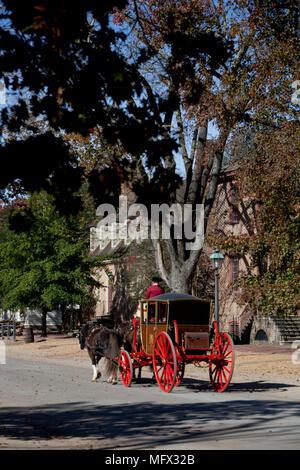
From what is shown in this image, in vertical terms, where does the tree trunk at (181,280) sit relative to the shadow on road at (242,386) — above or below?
above

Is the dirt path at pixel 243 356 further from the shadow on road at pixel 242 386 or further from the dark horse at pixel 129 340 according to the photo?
the dark horse at pixel 129 340

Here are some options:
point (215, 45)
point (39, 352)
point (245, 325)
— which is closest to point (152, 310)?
point (215, 45)

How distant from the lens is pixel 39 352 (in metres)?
30.5

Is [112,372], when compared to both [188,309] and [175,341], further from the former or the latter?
[188,309]

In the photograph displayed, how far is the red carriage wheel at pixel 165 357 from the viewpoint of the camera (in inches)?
568

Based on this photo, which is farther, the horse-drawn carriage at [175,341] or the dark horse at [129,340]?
the dark horse at [129,340]

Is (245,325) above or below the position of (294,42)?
below

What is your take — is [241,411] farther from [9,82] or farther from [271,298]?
[271,298]

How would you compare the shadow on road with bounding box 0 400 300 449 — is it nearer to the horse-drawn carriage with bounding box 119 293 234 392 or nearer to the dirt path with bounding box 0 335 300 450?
the dirt path with bounding box 0 335 300 450

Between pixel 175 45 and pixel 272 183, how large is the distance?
41.8 ft

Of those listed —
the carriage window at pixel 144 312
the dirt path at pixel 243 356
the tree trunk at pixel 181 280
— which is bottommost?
the dirt path at pixel 243 356

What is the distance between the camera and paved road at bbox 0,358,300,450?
8.98 m

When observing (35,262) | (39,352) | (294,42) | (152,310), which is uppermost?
(294,42)

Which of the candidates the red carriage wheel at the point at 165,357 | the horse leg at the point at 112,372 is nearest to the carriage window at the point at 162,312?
the red carriage wheel at the point at 165,357
